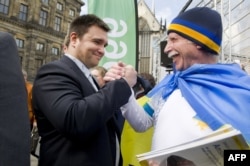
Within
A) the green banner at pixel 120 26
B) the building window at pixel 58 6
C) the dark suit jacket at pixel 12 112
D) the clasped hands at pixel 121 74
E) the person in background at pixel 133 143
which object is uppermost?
the building window at pixel 58 6

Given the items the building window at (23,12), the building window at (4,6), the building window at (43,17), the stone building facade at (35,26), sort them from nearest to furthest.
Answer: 1. the building window at (4,6)
2. the stone building facade at (35,26)
3. the building window at (23,12)
4. the building window at (43,17)

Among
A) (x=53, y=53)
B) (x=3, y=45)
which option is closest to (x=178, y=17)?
(x=3, y=45)

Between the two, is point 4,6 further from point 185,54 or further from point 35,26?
point 185,54

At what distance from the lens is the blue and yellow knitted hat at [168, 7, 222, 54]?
153cm

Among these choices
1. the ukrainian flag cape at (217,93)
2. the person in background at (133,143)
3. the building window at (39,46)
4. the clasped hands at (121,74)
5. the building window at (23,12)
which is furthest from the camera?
the building window at (39,46)

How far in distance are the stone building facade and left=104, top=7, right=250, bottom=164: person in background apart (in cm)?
2958

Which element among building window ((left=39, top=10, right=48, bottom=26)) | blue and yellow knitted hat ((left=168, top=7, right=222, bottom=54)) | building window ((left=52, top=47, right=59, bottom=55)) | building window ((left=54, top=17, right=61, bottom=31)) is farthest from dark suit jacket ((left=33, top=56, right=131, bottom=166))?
building window ((left=54, top=17, right=61, bottom=31))

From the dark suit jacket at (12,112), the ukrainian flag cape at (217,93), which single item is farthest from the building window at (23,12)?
the dark suit jacket at (12,112)

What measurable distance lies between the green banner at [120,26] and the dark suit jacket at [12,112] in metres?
2.84

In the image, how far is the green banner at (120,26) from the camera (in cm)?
394

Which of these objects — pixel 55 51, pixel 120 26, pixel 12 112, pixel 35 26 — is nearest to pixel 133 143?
pixel 12 112

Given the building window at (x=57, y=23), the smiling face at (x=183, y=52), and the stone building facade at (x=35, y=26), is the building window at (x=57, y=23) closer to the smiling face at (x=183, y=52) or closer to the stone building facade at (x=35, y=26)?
the stone building facade at (x=35, y=26)

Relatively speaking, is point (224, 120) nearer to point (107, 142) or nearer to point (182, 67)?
point (182, 67)

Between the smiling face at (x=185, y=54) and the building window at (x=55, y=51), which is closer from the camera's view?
the smiling face at (x=185, y=54)
